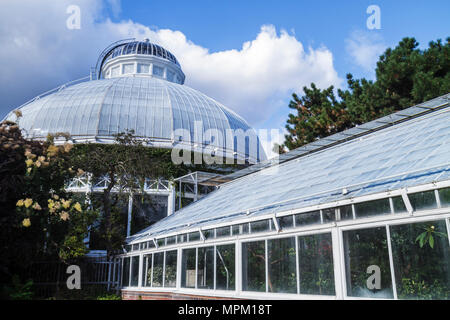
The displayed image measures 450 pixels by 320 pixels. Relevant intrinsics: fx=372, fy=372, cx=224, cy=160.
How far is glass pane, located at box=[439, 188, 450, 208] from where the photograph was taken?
6664 mm

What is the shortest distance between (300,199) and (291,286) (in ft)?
7.74

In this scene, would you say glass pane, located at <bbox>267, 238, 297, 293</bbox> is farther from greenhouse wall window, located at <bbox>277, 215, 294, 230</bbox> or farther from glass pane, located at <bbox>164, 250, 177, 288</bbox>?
glass pane, located at <bbox>164, 250, 177, 288</bbox>

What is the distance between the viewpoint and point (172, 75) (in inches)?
1738

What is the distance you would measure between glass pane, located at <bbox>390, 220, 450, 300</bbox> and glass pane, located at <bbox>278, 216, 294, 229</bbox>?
2.98 metres

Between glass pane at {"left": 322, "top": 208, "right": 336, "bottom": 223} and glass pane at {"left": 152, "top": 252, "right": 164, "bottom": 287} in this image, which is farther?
glass pane at {"left": 152, "top": 252, "right": 164, "bottom": 287}

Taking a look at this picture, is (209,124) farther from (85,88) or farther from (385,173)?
(385,173)

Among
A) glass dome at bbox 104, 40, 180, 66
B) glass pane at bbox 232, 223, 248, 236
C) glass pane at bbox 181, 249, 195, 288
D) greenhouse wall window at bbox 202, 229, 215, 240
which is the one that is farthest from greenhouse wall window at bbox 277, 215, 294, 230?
glass dome at bbox 104, 40, 180, 66

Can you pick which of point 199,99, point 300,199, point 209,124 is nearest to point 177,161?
point 209,124

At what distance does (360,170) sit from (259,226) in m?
3.30

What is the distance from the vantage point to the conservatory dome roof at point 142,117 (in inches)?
1153

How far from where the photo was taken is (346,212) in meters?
8.52

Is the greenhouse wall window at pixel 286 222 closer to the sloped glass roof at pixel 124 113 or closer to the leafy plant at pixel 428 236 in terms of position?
the leafy plant at pixel 428 236
